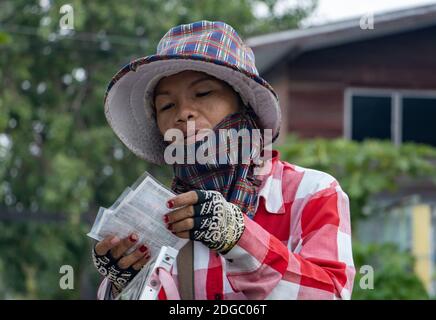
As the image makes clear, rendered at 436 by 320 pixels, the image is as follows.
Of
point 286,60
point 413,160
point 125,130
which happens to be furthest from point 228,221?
point 286,60

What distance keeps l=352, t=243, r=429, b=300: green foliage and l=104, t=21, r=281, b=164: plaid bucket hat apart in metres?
2.10

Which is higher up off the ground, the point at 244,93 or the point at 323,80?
the point at 323,80

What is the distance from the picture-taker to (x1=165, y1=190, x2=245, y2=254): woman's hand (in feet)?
6.65

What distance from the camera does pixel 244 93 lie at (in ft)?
8.27

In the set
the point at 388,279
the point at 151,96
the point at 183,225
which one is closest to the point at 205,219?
the point at 183,225

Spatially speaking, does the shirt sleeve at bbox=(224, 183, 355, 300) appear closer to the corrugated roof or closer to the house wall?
the corrugated roof

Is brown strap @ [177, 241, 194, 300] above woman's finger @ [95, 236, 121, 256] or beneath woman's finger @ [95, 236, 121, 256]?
beneath

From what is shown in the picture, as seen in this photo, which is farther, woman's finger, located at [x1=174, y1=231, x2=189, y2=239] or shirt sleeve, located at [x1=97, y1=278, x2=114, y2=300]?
shirt sleeve, located at [x1=97, y1=278, x2=114, y2=300]

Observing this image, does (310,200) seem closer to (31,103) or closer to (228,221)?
(228,221)

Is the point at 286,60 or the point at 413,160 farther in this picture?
the point at 286,60

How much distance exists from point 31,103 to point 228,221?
17433 millimetres

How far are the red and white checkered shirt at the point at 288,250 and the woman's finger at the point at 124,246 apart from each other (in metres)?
0.14

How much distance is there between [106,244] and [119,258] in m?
0.06

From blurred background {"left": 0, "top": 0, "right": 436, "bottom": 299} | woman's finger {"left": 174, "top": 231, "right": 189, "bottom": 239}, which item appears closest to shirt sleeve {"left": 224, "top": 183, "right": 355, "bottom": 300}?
woman's finger {"left": 174, "top": 231, "right": 189, "bottom": 239}
